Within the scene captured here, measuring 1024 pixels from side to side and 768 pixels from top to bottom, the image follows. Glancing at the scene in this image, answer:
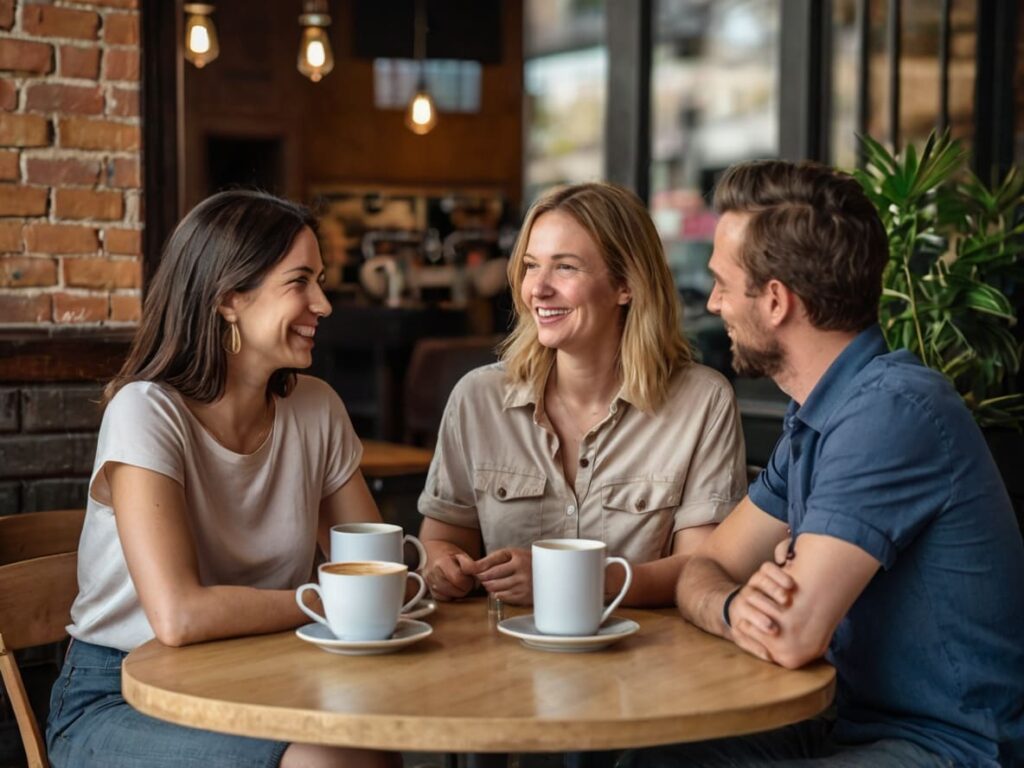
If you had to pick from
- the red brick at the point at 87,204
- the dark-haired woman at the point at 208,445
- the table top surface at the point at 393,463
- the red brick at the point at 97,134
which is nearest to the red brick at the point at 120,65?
the red brick at the point at 97,134

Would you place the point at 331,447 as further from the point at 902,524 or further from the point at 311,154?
the point at 311,154

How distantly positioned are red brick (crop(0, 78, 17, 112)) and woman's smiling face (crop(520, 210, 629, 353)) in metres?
1.27

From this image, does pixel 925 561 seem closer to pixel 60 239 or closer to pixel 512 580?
pixel 512 580

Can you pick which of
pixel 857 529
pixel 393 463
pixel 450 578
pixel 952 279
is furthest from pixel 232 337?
pixel 393 463

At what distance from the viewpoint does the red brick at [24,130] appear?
302 centimetres

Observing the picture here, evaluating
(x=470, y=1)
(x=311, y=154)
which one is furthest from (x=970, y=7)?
(x=311, y=154)

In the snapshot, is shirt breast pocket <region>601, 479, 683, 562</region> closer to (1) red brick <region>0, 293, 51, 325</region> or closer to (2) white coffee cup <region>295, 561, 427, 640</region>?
(2) white coffee cup <region>295, 561, 427, 640</region>

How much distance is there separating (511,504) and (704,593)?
24.4 inches

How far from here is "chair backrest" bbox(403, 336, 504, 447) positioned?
22.8 ft

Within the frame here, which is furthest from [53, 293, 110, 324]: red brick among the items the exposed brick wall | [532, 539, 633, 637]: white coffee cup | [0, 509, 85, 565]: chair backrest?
[532, 539, 633, 637]: white coffee cup

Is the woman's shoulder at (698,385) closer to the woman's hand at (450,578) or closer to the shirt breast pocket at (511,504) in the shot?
the shirt breast pocket at (511,504)

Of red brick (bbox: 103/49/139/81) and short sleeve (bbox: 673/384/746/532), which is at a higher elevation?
red brick (bbox: 103/49/139/81)

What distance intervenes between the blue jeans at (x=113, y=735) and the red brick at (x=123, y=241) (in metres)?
1.22

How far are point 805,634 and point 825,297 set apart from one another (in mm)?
494
